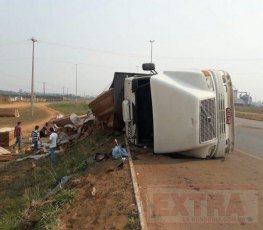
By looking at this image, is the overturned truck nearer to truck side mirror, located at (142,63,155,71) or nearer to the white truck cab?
the white truck cab

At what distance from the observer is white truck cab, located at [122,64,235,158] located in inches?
405

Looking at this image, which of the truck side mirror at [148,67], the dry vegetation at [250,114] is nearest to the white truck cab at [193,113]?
the truck side mirror at [148,67]

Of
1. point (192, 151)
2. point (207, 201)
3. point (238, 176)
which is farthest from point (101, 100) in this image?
point (207, 201)

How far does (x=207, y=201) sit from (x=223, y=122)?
3980 millimetres

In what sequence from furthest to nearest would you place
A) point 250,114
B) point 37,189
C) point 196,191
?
point 250,114 → point 37,189 → point 196,191

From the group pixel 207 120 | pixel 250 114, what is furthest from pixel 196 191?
pixel 250 114

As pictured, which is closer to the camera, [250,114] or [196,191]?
[196,191]

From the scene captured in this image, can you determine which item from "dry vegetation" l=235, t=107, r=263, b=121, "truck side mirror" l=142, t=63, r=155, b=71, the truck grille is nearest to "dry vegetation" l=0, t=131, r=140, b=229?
the truck grille

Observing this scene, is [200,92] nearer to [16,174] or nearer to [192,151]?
[192,151]

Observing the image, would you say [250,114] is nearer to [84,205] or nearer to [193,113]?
[193,113]

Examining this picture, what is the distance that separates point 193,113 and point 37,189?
445cm

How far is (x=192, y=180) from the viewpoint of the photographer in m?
8.67

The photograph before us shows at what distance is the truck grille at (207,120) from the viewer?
33.9 ft

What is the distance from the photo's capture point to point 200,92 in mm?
10500
